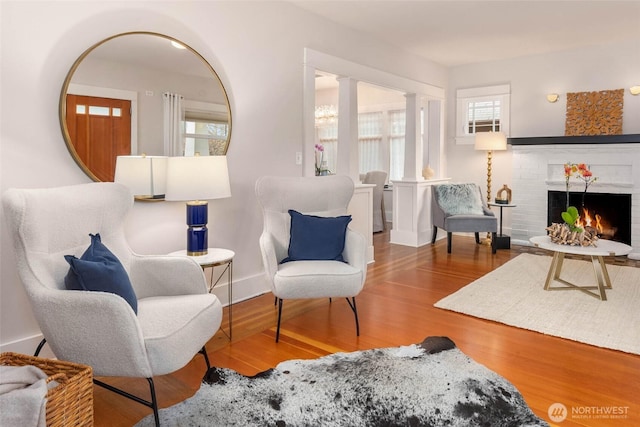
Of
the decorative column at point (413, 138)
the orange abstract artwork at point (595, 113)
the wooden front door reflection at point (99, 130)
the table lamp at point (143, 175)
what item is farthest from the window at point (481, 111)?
the wooden front door reflection at point (99, 130)

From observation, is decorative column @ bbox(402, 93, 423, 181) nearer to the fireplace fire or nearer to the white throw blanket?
the fireplace fire

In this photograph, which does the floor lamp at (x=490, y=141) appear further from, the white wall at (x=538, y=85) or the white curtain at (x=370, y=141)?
the white curtain at (x=370, y=141)

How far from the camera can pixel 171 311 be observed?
6.68 ft

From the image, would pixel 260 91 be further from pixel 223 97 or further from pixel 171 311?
pixel 171 311

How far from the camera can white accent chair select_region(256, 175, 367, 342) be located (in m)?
→ 2.79

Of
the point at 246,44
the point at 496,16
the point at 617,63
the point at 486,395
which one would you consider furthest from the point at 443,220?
the point at 486,395

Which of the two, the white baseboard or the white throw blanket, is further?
the white baseboard

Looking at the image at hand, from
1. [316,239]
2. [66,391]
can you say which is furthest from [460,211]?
[66,391]

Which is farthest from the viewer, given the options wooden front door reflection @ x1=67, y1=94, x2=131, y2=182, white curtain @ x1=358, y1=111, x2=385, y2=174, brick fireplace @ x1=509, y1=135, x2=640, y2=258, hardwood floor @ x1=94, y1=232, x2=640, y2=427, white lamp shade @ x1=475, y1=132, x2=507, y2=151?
white curtain @ x1=358, y1=111, x2=385, y2=174

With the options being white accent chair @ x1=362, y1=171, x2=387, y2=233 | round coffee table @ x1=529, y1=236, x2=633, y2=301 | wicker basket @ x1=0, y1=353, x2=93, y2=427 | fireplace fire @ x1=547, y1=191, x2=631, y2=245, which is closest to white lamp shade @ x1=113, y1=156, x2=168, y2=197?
wicker basket @ x1=0, y1=353, x2=93, y2=427

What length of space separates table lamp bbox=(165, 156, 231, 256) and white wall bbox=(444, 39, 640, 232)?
4827 mm

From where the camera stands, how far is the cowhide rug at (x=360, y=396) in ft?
6.28

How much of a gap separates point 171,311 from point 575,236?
3.22 metres

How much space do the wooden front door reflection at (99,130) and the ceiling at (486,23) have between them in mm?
1991
